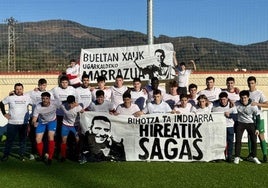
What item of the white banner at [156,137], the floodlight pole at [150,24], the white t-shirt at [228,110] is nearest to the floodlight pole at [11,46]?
the floodlight pole at [150,24]

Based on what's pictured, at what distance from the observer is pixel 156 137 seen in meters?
9.69

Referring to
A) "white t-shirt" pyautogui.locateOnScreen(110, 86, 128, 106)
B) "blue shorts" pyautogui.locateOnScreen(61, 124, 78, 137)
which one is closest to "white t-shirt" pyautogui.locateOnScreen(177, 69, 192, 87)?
"white t-shirt" pyautogui.locateOnScreen(110, 86, 128, 106)

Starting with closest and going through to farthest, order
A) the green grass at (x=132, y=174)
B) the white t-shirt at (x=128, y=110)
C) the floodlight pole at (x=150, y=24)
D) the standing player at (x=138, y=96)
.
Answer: the green grass at (x=132, y=174) → the white t-shirt at (x=128, y=110) → the standing player at (x=138, y=96) → the floodlight pole at (x=150, y=24)

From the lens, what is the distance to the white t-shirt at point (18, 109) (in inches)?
386

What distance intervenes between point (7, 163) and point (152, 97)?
11.0 ft

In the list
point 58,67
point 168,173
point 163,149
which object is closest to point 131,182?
point 168,173

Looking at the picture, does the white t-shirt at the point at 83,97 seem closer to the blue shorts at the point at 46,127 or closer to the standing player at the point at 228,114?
the blue shorts at the point at 46,127

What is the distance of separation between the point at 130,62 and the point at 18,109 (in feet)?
13.9

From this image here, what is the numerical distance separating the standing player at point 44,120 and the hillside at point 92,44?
6225 millimetres

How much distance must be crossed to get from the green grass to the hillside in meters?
7.12

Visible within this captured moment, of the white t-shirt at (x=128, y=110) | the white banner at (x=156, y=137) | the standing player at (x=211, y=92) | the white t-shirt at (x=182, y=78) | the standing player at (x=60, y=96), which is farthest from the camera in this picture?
the white t-shirt at (x=182, y=78)

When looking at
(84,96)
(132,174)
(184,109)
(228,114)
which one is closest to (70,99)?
(84,96)

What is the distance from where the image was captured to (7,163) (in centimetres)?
949

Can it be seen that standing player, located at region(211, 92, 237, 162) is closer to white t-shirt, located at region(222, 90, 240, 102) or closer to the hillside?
white t-shirt, located at region(222, 90, 240, 102)
